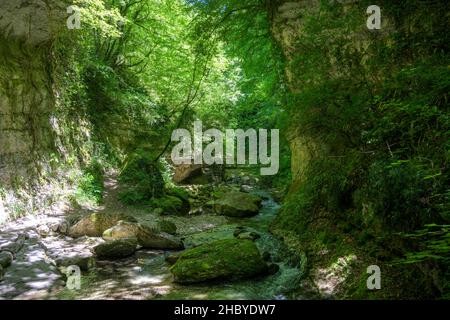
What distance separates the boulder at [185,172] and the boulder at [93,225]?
6983mm

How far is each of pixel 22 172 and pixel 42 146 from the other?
3.75ft

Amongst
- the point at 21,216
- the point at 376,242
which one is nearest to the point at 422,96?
the point at 376,242

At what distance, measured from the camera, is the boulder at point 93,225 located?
809cm

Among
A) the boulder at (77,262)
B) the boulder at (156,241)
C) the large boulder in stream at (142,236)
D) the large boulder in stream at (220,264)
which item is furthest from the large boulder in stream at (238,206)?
the boulder at (77,262)

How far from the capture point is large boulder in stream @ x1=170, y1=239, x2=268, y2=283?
553 cm

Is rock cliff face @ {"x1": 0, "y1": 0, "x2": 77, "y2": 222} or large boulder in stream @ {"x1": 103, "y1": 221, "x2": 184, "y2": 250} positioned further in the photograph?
rock cliff face @ {"x1": 0, "y1": 0, "x2": 77, "y2": 222}

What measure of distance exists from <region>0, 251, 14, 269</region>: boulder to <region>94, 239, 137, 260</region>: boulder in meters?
1.41

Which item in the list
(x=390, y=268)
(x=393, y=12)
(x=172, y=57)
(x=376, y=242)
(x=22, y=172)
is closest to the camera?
(x=390, y=268)

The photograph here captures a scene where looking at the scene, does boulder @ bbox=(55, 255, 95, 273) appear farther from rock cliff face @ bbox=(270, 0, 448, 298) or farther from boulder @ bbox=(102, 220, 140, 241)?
rock cliff face @ bbox=(270, 0, 448, 298)

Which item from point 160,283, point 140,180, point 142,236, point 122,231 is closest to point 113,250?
point 142,236

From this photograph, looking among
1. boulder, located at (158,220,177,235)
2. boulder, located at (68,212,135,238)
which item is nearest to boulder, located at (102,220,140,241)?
boulder, located at (68,212,135,238)

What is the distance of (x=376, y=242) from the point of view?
484 cm
